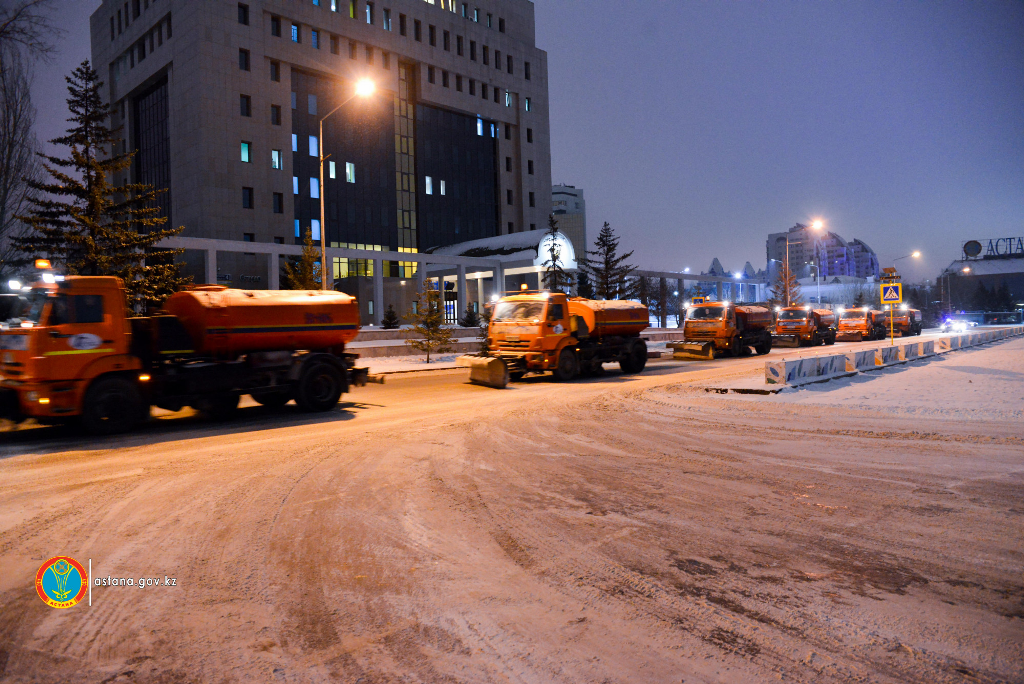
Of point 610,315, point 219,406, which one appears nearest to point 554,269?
point 610,315

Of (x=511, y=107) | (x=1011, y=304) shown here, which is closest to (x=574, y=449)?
(x=511, y=107)

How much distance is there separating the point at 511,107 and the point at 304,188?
1088 inches

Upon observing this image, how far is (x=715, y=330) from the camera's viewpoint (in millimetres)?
26844

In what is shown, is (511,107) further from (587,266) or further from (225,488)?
(225,488)

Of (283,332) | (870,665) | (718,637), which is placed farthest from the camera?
(283,332)

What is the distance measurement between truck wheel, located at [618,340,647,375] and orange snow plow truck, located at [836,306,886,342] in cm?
2775

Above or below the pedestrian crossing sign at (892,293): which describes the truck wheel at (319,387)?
below

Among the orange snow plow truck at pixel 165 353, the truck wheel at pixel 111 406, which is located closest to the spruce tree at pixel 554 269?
the orange snow plow truck at pixel 165 353

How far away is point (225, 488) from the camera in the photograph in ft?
22.8

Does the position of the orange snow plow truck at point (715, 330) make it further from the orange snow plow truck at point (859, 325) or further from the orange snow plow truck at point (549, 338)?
the orange snow plow truck at point (859, 325)

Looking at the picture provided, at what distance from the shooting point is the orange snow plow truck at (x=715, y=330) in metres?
26.5

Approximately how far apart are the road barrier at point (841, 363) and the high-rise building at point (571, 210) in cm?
14822

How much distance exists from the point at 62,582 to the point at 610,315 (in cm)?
1705

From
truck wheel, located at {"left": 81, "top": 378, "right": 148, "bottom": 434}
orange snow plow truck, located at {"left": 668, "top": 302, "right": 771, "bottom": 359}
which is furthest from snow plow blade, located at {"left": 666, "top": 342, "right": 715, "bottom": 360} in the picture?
truck wheel, located at {"left": 81, "top": 378, "right": 148, "bottom": 434}
